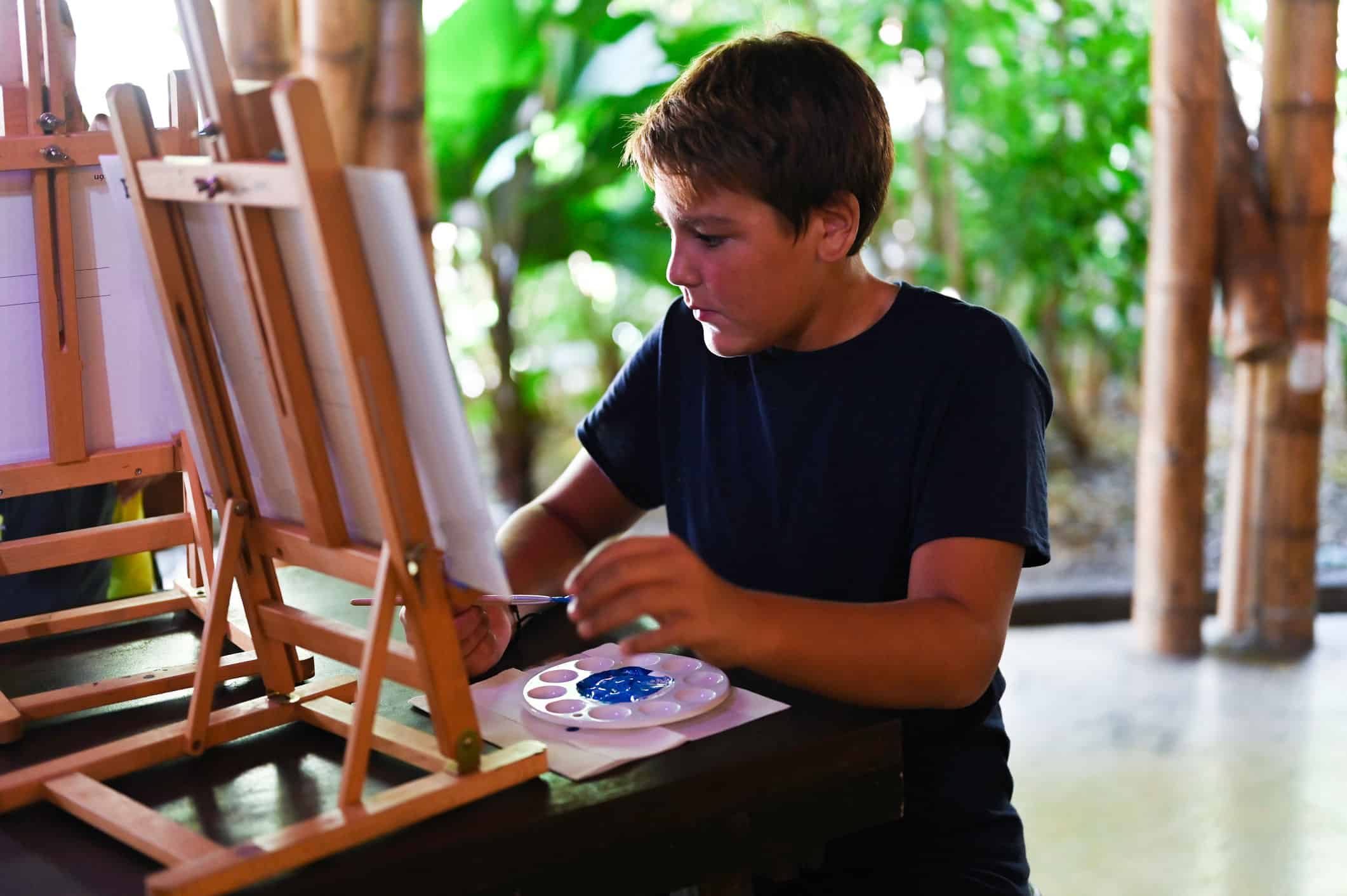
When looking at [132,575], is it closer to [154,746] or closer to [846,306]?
[154,746]

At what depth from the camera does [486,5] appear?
11.7 feet

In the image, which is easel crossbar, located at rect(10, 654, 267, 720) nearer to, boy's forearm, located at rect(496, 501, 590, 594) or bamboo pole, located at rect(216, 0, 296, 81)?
boy's forearm, located at rect(496, 501, 590, 594)

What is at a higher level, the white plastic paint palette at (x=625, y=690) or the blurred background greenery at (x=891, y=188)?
the blurred background greenery at (x=891, y=188)

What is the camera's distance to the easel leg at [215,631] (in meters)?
1.03

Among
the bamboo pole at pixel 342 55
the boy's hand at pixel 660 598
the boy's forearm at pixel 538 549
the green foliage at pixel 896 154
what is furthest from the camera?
the green foliage at pixel 896 154

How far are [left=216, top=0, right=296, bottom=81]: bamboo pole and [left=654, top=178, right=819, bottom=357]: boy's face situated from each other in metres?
1.27

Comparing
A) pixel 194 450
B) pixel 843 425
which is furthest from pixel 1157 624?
pixel 194 450

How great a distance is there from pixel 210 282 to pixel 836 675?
1.84 feet

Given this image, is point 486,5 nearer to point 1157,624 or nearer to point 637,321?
point 637,321

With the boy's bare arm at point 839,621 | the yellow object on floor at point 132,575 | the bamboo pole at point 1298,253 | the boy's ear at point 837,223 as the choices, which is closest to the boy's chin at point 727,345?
the boy's ear at point 837,223

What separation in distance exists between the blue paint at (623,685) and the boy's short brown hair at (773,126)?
425 millimetres

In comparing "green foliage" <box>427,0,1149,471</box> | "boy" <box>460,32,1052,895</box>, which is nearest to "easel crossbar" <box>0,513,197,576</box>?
"boy" <box>460,32,1052,895</box>

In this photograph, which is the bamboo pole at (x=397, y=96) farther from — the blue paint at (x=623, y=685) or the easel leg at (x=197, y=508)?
the blue paint at (x=623, y=685)

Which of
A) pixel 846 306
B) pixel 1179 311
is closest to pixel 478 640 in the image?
pixel 846 306
